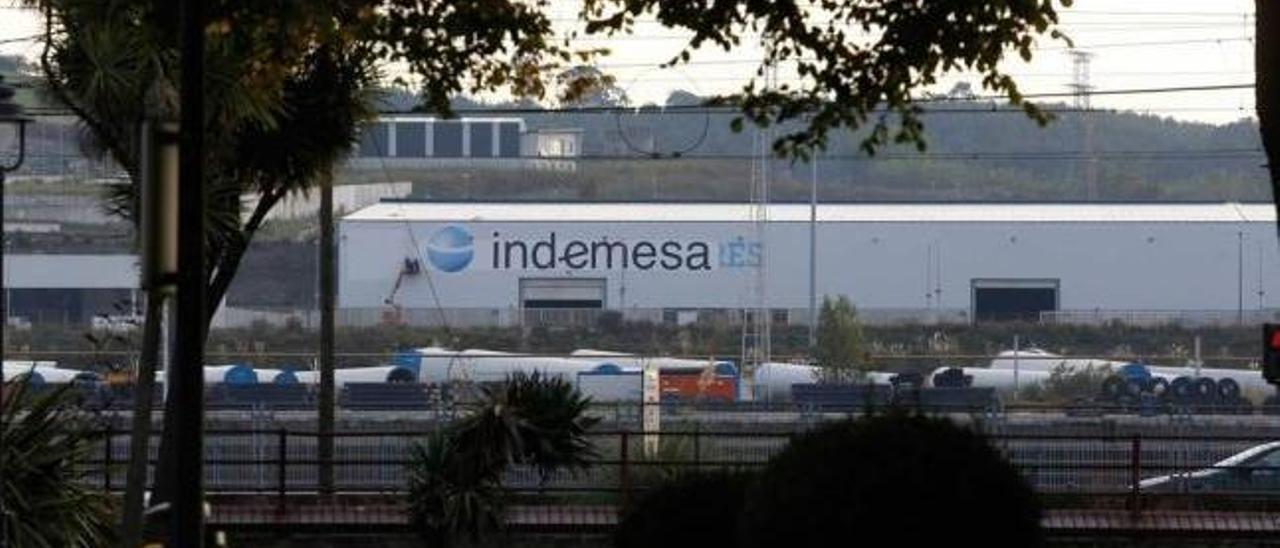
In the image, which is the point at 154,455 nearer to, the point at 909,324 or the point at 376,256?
the point at 376,256

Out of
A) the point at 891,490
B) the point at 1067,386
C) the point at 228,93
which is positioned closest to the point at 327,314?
the point at 228,93

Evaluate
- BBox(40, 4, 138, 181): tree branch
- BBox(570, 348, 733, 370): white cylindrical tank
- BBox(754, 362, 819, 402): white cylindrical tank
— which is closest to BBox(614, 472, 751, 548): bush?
BBox(40, 4, 138, 181): tree branch

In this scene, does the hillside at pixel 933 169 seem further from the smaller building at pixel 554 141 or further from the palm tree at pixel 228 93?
the palm tree at pixel 228 93

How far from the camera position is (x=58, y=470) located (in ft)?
65.4

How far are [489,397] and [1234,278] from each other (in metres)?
52.8

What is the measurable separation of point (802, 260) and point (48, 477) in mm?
53772

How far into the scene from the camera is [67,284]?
74875 millimetres

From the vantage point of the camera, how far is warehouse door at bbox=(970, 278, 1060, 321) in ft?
242

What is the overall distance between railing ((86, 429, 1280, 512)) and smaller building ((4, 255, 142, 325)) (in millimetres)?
39194

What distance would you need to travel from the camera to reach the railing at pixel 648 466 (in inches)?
1005

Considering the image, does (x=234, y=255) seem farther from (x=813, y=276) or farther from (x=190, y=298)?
(x=813, y=276)

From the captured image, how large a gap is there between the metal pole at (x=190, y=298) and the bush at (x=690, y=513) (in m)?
4.74

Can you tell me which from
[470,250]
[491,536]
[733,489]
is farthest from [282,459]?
[470,250]

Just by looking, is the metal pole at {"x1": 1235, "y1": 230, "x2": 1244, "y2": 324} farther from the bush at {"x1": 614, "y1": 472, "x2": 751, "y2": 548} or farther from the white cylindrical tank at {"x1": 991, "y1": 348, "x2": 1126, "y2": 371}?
the bush at {"x1": 614, "y1": 472, "x2": 751, "y2": 548}
